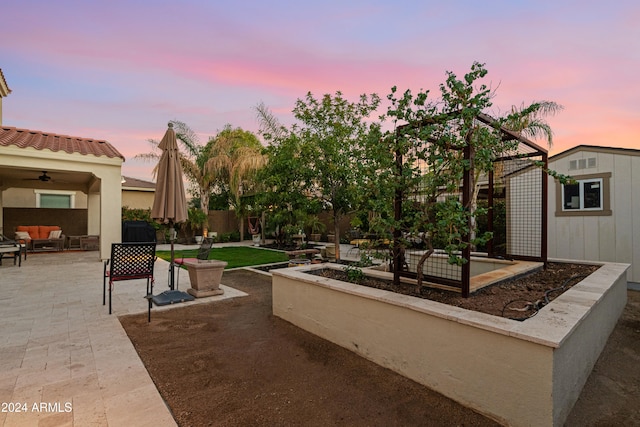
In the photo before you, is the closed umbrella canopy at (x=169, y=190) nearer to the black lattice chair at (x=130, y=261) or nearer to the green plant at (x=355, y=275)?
the black lattice chair at (x=130, y=261)

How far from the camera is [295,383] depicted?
2.60 m

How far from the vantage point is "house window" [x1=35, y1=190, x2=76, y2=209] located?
1588cm

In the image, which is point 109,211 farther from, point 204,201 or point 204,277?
point 204,201

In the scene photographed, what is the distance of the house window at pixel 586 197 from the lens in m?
6.78

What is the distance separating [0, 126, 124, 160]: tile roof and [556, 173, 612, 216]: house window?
12.8 meters

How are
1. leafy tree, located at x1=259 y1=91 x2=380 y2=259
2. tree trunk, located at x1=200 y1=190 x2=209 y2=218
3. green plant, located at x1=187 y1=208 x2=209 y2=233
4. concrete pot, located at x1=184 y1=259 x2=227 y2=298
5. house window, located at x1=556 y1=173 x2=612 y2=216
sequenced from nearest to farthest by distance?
1. concrete pot, located at x1=184 y1=259 x2=227 y2=298
2. house window, located at x1=556 y1=173 x2=612 y2=216
3. leafy tree, located at x1=259 y1=91 x2=380 y2=259
4. green plant, located at x1=187 y1=208 x2=209 y2=233
5. tree trunk, located at x1=200 y1=190 x2=209 y2=218

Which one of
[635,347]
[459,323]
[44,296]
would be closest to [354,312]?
[459,323]

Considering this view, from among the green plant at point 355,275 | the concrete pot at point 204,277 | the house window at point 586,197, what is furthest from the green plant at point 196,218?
the house window at point 586,197

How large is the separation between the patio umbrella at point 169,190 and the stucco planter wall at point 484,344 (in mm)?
3126

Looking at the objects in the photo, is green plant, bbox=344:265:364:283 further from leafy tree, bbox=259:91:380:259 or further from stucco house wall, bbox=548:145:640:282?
stucco house wall, bbox=548:145:640:282

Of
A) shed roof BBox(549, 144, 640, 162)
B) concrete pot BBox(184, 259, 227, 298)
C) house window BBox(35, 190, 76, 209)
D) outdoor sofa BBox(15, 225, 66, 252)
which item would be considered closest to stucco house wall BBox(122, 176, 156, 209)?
house window BBox(35, 190, 76, 209)

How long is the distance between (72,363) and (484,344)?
3583mm

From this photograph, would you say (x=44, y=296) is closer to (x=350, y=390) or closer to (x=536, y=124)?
(x=350, y=390)

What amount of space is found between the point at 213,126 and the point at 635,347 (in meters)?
21.0
